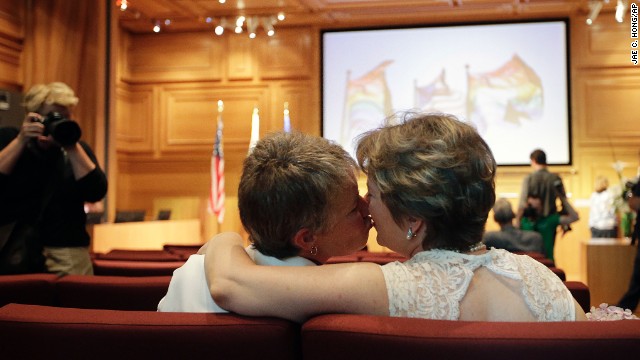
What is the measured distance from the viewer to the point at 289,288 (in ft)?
3.89

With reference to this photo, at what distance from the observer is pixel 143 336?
1.16 metres

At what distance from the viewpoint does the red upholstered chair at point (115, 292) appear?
203 cm

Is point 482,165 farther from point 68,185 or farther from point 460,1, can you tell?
point 460,1

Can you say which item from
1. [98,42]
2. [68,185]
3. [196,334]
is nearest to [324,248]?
[196,334]

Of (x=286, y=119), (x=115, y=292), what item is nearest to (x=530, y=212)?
(x=286, y=119)

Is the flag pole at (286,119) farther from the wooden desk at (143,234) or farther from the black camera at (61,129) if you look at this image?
the black camera at (61,129)

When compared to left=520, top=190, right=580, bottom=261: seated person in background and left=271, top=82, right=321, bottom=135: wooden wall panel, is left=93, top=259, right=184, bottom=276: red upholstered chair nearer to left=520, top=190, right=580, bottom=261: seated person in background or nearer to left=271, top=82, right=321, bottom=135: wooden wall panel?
left=520, top=190, right=580, bottom=261: seated person in background

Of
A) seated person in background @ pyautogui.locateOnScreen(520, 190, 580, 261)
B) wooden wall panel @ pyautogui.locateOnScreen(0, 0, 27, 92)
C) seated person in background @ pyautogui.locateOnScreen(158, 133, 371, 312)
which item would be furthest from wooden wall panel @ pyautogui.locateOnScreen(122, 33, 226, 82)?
seated person in background @ pyautogui.locateOnScreen(158, 133, 371, 312)

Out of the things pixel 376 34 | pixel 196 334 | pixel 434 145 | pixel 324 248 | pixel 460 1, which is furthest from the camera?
pixel 376 34

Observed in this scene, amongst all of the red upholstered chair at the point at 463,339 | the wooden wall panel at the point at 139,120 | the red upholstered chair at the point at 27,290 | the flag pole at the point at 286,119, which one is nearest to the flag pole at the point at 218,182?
the flag pole at the point at 286,119

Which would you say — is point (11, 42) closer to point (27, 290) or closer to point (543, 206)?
point (543, 206)

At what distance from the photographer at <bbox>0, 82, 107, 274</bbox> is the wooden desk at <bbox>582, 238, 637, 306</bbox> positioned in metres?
5.29

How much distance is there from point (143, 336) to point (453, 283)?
21.2 inches

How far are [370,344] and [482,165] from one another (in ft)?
1.54
